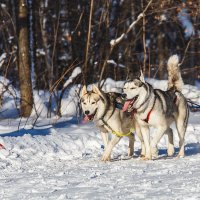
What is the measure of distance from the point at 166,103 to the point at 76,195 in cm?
285

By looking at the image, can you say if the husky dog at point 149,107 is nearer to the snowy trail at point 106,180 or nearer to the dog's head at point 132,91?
the dog's head at point 132,91

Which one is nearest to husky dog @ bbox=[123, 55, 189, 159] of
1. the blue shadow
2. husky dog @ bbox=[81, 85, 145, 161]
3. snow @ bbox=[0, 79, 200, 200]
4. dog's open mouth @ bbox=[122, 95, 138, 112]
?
dog's open mouth @ bbox=[122, 95, 138, 112]

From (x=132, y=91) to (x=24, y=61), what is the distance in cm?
565

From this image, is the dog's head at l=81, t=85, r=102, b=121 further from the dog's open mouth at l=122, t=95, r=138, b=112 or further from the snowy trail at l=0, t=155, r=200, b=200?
the snowy trail at l=0, t=155, r=200, b=200

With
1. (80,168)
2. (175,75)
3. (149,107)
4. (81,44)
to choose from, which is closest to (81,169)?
(80,168)

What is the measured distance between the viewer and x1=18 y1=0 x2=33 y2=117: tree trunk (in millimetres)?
11961

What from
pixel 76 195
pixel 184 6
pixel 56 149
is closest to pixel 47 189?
pixel 76 195

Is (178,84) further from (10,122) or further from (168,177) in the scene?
(10,122)

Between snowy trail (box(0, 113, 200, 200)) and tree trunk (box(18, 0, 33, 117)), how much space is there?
6.51ft

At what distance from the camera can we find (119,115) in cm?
711

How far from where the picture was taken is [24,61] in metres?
12.1

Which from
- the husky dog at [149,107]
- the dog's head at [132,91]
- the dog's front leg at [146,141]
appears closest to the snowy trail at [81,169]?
the dog's front leg at [146,141]

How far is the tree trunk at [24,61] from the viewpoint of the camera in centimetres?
1196

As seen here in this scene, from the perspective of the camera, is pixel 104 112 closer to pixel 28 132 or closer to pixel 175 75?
pixel 175 75
